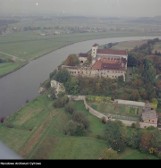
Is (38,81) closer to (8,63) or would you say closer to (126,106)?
(8,63)

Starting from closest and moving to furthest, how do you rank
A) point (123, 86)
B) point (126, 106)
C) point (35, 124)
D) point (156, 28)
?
point (35, 124)
point (126, 106)
point (123, 86)
point (156, 28)

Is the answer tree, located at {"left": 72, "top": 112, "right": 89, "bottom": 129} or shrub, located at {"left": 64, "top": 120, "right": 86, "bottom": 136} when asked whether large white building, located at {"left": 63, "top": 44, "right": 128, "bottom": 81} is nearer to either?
tree, located at {"left": 72, "top": 112, "right": 89, "bottom": 129}

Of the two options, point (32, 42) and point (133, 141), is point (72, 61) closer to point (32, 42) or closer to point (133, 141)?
point (32, 42)

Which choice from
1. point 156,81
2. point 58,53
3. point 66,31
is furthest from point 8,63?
point 156,81

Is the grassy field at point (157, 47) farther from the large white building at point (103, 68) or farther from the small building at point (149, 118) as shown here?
the small building at point (149, 118)

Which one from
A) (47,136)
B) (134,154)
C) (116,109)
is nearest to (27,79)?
(116,109)

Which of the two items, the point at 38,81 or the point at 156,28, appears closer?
the point at 38,81
